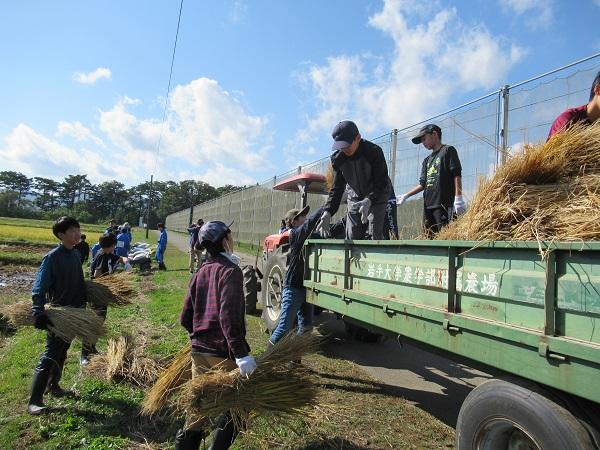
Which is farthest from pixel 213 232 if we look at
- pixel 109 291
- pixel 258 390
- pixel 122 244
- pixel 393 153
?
pixel 122 244

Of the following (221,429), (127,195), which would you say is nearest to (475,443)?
(221,429)

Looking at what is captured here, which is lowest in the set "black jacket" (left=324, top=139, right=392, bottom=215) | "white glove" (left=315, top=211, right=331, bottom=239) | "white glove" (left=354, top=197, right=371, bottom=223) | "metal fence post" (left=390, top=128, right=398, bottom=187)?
"white glove" (left=315, top=211, right=331, bottom=239)

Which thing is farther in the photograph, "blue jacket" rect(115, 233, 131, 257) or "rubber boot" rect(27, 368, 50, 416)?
"blue jacket" rect(115, 233, 131, 257)

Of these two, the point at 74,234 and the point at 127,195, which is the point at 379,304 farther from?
the point at 127,195

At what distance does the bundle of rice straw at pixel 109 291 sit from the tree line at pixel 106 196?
97153 mm

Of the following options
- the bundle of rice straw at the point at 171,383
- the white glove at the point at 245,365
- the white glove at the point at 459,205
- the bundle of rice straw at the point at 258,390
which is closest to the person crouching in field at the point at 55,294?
the bundle of rice straw at the point at 171,383

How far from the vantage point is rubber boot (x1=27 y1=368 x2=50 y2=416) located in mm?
3967

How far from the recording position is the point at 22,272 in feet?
50.7

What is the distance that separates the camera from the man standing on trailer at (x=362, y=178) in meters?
4.29

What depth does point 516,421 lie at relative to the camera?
2.15 meters

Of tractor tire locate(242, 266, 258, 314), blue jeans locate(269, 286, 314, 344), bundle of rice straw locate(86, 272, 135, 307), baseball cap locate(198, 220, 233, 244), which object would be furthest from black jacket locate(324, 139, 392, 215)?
tractor tire locate(242, 266, 258, 314)

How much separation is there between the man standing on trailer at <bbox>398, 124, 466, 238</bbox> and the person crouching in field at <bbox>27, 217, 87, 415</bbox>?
3470 millimetres

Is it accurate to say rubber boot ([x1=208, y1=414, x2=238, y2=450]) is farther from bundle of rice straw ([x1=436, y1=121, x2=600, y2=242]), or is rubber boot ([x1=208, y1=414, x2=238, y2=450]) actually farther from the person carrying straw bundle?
bundle of rice straw ([x1=436, y1=121, x2=600, y2=242])

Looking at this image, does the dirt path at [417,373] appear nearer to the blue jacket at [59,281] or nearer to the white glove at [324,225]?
the white glove at [324,225]
